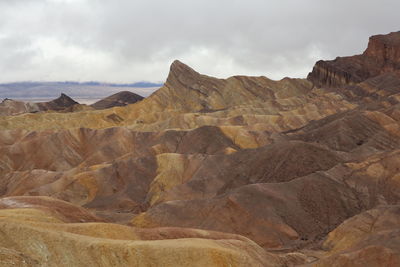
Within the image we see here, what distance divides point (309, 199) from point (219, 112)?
66.1 m

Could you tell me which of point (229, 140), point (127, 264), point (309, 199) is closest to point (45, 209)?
point (127, 264)

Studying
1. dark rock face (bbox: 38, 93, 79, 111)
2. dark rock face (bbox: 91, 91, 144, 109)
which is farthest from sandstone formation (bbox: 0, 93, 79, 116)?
dark rock face (bbox: 91, 91, 144, 109)

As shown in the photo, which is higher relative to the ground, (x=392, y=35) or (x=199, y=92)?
(x=392, y=35)

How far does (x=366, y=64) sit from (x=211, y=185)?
93733 mm

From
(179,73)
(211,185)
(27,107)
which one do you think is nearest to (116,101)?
(27,107)

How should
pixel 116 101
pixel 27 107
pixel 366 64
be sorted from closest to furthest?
pixel 366 64, pixel 27 107, pixel 116 101

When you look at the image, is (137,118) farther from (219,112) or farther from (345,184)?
(345,184)

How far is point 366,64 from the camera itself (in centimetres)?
13812

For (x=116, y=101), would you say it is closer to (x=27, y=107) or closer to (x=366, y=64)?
(x=27, y=107)

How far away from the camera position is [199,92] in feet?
448

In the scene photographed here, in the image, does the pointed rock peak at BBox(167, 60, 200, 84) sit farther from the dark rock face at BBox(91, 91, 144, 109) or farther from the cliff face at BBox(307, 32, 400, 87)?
the dark rock face at BBox(91, 91, 144, 109)

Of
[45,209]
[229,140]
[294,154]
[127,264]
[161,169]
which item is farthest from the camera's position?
[229,140]

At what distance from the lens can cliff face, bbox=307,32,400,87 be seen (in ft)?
436

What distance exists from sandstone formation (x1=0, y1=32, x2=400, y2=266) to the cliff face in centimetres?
96
